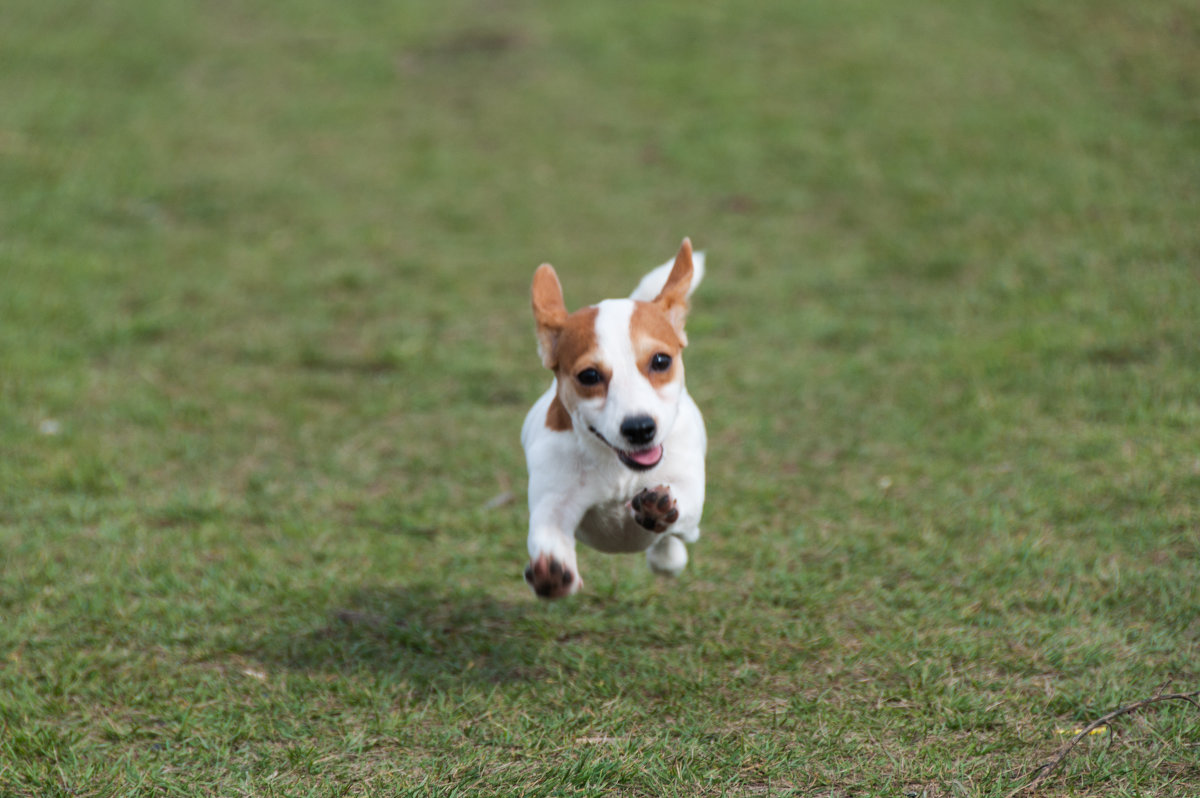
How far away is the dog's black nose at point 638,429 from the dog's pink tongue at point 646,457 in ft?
0.19

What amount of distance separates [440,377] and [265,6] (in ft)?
29.2

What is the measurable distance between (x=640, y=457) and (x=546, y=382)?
3.82 metres

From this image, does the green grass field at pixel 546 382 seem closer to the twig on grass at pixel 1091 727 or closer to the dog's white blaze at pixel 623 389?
the twig on grass at pixel 1091 727

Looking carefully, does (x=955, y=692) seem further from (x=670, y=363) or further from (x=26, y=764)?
(x=26, y=764)

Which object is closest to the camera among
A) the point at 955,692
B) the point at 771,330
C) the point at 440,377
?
the point at 955,692

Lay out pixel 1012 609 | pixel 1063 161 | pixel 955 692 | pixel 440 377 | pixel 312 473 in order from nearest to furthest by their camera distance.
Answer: pixel 955 692
pixel 1012 609
pixel 312 473
pixel 440 377
pixel 1063 161

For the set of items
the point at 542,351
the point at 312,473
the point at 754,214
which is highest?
the point at 542,351

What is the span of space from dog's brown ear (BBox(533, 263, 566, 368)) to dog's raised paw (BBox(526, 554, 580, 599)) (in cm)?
62

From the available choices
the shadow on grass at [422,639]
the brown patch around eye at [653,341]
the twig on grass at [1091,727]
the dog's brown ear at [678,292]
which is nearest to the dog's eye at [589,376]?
the brown patch around eye at [653,341]

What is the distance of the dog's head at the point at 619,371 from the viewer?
340 cm

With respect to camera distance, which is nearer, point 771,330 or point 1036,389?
point 1036,389

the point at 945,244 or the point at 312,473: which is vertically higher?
the point at 945,244

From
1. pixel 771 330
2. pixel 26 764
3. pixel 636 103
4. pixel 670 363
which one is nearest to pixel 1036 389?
pixel 771 330

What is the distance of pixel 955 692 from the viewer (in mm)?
4121
